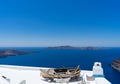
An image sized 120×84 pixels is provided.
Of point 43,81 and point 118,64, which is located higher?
point 43,81

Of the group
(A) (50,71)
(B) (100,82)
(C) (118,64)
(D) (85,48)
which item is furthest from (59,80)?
(D) (85,48)

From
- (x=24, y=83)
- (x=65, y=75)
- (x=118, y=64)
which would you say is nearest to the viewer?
(x=24, y=83)

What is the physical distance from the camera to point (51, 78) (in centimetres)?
874

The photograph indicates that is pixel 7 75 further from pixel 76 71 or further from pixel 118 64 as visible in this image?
pixel 118 64

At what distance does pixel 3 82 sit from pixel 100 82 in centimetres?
464

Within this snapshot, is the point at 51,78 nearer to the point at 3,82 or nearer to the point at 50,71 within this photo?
the point at 50,71

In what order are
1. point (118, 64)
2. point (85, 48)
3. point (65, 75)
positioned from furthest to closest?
point (85, 48)
point (118, 64)
point (65, 75)

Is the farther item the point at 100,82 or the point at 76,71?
the point at 76,71

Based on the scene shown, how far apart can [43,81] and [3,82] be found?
197 centimetres

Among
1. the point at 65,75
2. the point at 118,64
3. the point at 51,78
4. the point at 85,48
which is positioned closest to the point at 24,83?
the point at 51,78

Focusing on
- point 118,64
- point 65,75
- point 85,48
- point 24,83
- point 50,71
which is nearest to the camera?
point 24,83

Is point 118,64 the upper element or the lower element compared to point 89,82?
lower

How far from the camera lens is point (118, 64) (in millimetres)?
56875

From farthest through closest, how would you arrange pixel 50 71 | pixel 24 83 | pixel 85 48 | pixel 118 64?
1. pixel 85 48
2. pixel 118 64
3. pixel 50 71
4. pixel 24 83
